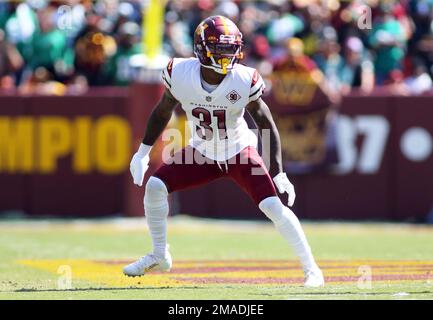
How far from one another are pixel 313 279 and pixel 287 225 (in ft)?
1.34

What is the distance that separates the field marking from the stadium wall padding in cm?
449

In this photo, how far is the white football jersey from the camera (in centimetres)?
741

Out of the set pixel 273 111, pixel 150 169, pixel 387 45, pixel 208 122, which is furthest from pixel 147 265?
pixel 387 45

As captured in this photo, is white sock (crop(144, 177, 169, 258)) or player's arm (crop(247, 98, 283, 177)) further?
white sock (crop(144, 177, 169, 258))

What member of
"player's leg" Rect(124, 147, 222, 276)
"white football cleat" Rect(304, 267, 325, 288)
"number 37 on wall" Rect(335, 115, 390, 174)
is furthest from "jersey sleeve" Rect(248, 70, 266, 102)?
"number 37 on wall" Rect(335, 115, 390, 174)

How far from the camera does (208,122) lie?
7535 mm

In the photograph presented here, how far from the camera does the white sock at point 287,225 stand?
287 inches

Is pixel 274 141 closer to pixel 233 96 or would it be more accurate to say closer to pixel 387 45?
pixel 233 96

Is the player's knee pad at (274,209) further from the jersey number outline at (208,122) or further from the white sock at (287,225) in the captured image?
the jersey number outline at (208,122)

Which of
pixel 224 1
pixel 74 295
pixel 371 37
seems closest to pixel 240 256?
pixel 74 295

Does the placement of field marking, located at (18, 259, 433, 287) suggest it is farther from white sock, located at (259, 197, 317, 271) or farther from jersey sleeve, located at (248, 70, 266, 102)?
jersey sleeve, located at (248, 70, 266, 102)

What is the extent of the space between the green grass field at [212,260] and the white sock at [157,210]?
0.29m

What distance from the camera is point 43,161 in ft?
46.3
